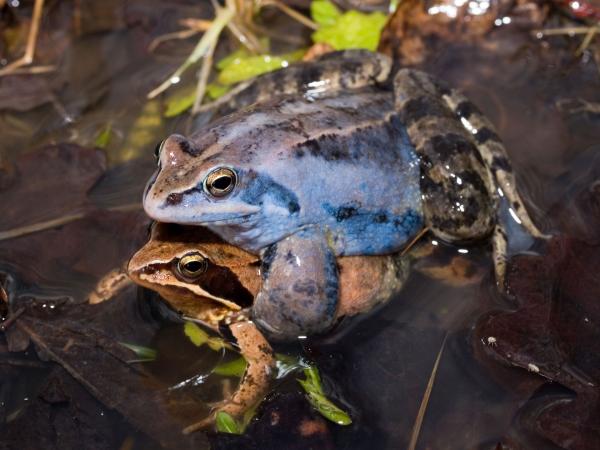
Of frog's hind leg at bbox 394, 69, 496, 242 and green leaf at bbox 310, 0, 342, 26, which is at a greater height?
green leaf at bbox 310, 0, 342, 26

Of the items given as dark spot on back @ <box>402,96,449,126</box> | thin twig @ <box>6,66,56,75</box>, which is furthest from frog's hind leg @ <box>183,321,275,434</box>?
thin twig @ <box>6,66,56,75</box>

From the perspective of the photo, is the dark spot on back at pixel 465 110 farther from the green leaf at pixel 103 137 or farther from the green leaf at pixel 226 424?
the green leaf at pixel 103 137

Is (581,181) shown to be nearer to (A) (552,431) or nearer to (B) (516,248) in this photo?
(B) (516,248)

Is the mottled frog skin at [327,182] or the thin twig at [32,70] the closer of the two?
the mottled frog skin at [327,182]

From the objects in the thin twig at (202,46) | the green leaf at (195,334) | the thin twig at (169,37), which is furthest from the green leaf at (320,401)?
the thin twig at (169,37)

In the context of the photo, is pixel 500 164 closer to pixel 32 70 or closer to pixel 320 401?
pixel 320 401

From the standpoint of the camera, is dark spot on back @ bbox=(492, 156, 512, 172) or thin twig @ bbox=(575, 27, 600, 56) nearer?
dark spot on back @ bbox=(492, 156, 512, 172)

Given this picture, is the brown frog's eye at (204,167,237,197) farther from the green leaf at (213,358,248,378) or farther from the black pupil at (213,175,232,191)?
the green leaf at (213,358,248,378)
